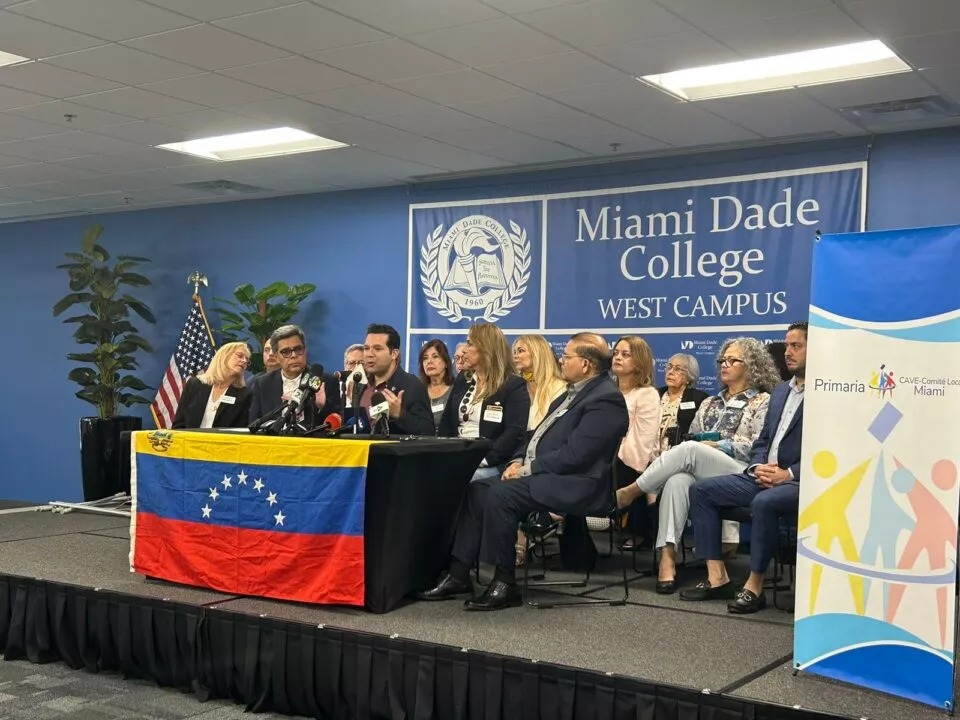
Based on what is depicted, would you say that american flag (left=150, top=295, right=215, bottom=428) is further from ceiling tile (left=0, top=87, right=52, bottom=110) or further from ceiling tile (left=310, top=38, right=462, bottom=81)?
ceiling tile (left=310, top=38, right=462, bottom=81)

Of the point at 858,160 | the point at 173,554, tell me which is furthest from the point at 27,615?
the point at 858,160

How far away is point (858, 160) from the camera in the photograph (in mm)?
6688

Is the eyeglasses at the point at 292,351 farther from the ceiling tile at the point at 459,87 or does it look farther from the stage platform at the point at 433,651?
the ceiling tile at the point at 459,87

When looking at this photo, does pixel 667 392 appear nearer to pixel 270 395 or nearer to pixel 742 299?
pixel 742 299

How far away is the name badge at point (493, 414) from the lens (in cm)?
530

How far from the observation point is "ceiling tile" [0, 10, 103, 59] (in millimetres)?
4887

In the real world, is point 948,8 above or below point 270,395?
above

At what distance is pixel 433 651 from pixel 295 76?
3.20m

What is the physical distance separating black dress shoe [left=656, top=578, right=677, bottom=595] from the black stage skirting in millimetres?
774

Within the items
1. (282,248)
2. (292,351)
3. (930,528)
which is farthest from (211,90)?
(930,528)

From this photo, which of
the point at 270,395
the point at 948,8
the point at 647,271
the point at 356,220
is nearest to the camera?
the point at 948,8

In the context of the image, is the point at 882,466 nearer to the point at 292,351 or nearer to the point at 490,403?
the point at 490,403

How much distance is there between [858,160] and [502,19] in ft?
9.83

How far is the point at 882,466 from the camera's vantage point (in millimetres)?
3297
